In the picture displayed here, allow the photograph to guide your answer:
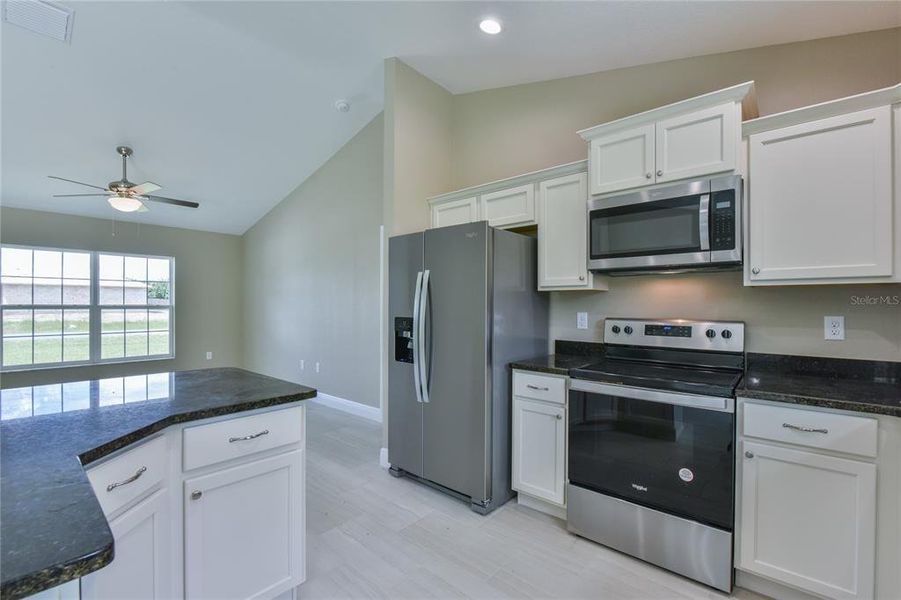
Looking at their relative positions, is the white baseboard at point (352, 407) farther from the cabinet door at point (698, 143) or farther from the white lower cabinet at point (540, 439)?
the cabinet door at point (698, 143)

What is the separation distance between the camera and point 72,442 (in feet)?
3.54

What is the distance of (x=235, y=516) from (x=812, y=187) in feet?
9.26

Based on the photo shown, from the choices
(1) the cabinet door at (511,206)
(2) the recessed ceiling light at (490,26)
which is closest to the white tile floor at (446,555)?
(1) the cabinet door at (511,206)

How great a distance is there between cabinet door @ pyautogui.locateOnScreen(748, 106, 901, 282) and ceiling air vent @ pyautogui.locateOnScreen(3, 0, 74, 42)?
4381 mm

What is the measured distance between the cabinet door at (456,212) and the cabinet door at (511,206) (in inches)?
3.7

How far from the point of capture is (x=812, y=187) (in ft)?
6.15

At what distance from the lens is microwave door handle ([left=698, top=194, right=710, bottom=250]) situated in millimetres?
2082

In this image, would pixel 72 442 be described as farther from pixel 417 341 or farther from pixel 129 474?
pixel 417 341

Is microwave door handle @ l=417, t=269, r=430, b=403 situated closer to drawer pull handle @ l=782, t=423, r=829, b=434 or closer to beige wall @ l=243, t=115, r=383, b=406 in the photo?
beige wall @ l=243, t=115, r=383, b=406

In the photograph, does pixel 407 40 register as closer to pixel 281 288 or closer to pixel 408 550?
pixel 408 550

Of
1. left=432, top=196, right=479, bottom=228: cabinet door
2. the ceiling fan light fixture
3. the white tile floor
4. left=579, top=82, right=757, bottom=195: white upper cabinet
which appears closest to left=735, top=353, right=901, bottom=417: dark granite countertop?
the white tile floor

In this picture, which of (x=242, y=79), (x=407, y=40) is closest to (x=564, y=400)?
(x=407, y=40)

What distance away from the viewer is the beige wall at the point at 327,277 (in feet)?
15.1

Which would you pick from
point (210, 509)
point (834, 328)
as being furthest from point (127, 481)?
point (834, 328)
